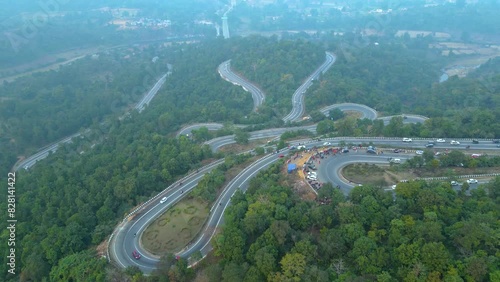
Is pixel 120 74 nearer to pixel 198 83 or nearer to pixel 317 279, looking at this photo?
pixel 198 83

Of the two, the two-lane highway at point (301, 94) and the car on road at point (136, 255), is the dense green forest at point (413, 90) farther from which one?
the car on road at point (136, 255)

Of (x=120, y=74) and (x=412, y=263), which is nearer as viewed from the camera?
(x=412, y=263)

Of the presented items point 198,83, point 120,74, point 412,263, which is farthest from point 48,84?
point 412,263

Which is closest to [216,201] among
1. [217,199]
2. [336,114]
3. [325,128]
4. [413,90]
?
[217,199]

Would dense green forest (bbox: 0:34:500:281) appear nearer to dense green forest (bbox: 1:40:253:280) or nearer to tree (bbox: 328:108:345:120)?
dense green forest (bbox: 1:40:253:280)

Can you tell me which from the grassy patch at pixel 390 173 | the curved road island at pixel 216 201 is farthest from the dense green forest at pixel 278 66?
the grassy patch at pixel 390 173

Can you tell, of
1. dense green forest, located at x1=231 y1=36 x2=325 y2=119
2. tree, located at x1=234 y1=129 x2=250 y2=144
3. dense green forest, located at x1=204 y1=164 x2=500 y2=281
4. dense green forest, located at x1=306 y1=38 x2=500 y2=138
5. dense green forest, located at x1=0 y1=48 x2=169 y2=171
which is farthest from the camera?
dense green forest, located at x1=231 y1=36 x2=325 y2=119

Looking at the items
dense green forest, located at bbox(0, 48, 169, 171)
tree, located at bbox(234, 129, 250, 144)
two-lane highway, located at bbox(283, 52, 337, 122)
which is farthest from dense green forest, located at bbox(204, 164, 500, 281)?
dense green forest, located at bbox(0, 48, 169, 171)

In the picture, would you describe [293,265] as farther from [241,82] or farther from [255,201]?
[241,82]
